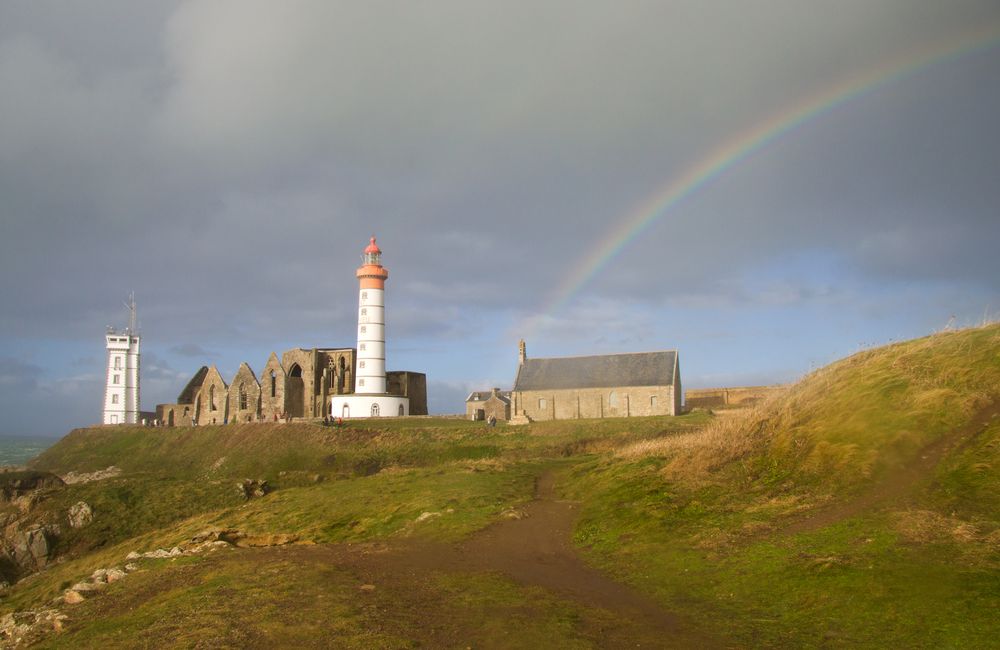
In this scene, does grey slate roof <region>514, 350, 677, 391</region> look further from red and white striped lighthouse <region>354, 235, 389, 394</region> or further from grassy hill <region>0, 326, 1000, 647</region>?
grassy hill <region>0, 326, 1000, 647</region>

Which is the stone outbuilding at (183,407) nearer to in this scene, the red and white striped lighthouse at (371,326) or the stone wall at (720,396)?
the red and white striped lighthouse at (371,326)

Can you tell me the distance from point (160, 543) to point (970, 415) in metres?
24.1

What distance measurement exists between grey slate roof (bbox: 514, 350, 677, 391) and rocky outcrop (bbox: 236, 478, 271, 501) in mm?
34127

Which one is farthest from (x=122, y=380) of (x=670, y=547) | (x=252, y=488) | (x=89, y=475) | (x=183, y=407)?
(x=670, y=547)

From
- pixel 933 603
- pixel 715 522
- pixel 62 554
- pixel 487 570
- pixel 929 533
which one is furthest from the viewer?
pixel 62 554

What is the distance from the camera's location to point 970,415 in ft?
53.8

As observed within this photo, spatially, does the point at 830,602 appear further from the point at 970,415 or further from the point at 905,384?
the point at 905,384

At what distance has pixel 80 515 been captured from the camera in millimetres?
30844

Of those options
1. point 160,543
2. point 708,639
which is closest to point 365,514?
point 160,543

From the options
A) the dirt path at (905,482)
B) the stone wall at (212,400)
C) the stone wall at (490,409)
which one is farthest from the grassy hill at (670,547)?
the stone wall at (212,400)

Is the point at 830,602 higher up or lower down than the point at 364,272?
lower down

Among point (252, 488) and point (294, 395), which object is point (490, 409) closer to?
point (294, 395)

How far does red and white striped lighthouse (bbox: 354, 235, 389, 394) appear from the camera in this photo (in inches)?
2635

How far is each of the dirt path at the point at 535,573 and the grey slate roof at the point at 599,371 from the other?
136ft
